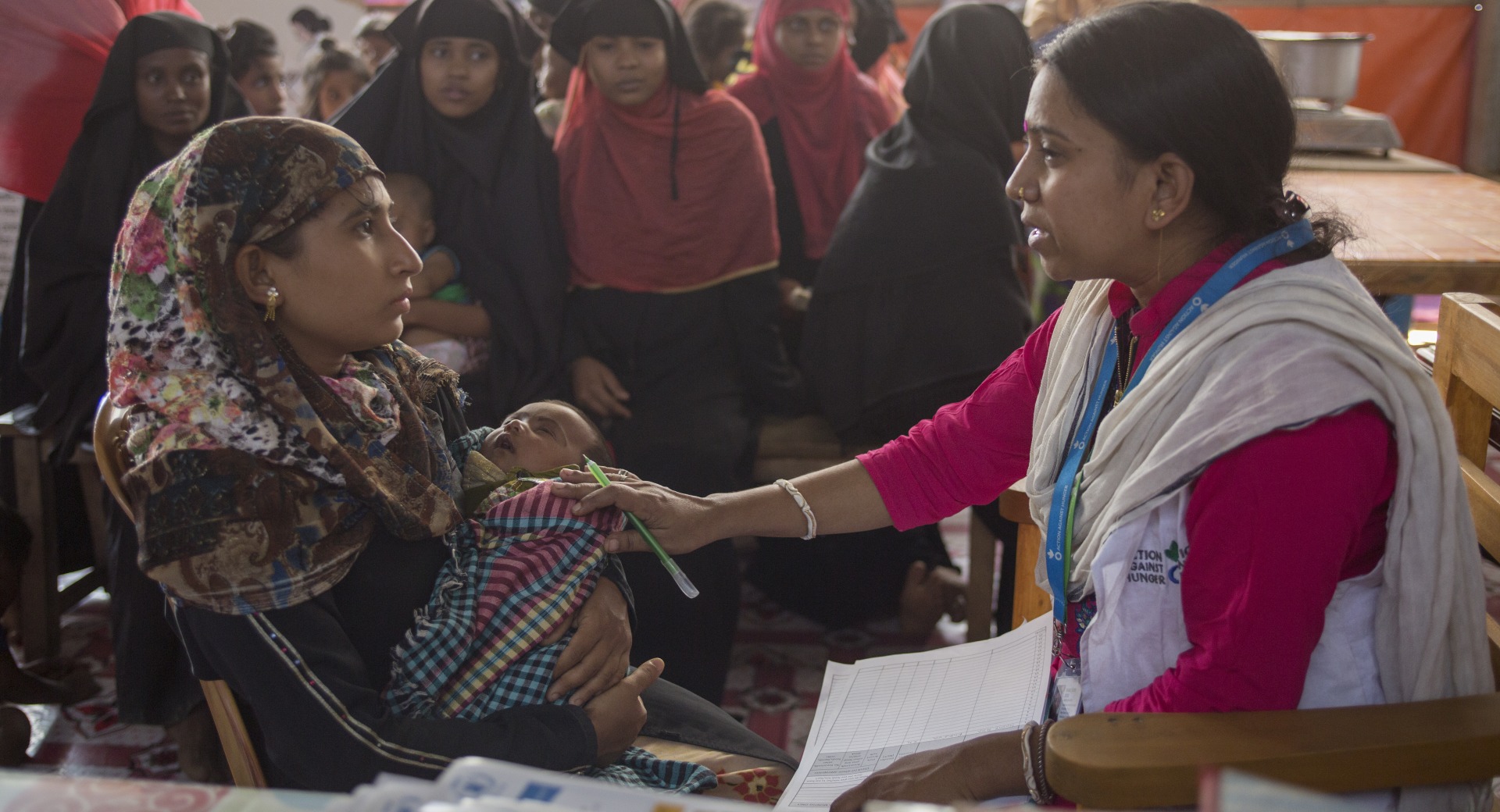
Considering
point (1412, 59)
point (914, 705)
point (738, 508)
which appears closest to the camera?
point (914, 705)

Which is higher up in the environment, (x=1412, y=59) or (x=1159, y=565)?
(x=1159, y=565)

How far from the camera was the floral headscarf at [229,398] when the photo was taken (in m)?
1.27

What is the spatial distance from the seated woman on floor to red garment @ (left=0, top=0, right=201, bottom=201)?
87.4 inches

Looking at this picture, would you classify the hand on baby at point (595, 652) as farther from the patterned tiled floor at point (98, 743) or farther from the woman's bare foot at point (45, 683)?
the woman's bare foot at point (45, 683)

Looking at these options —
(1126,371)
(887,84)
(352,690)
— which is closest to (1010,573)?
(1126,371)

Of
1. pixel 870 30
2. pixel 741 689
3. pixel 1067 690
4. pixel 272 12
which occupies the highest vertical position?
pixel 272 12

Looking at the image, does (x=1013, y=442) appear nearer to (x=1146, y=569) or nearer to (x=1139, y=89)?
(x=1146, y=569)

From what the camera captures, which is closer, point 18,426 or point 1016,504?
point 1016,504

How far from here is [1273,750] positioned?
107cm

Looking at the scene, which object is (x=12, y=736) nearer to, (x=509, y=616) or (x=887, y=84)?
(x=509, y=616)

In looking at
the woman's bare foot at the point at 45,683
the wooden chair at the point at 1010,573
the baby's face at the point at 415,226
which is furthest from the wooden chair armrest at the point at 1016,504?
the woman's bare foot at the point at 45,683

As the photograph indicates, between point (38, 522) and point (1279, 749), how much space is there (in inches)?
117

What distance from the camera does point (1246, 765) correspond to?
1.06m

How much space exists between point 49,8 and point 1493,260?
12.0 ft
